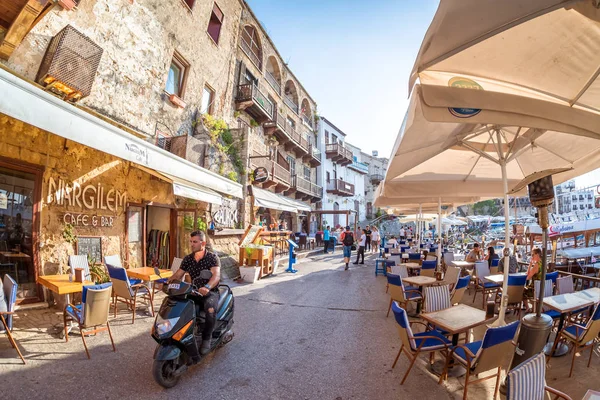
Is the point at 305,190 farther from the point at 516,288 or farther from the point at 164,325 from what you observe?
the point at 164,325

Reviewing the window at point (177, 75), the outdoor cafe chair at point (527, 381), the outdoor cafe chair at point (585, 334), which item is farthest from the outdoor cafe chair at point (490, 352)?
the window at point (177, 75)

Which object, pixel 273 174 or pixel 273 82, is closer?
pixel 273 174

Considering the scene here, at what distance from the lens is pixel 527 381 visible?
2.07 m

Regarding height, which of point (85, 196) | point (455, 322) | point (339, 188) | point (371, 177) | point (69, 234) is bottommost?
point (455, 322)

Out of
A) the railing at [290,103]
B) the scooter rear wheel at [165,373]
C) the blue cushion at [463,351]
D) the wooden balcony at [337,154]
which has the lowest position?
the scooter rear wheel at [165,373]

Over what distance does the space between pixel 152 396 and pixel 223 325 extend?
1147 mm

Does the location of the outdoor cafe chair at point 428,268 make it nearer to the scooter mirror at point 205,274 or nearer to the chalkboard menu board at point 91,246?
the scooter mirror at point 205,274

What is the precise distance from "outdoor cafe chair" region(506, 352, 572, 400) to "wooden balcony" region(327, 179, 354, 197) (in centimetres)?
2686

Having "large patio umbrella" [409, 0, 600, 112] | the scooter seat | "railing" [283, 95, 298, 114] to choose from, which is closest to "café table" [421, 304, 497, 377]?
"large patio umbrella" [409, 0, 600, 112]

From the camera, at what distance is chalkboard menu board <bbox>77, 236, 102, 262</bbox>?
21.2 feet

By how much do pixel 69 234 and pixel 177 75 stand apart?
267 inches

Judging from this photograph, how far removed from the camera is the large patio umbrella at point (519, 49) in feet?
6.18

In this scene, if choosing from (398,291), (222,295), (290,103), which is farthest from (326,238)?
(222,295)

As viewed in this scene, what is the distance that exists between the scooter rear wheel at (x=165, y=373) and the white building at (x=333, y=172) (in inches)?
967
